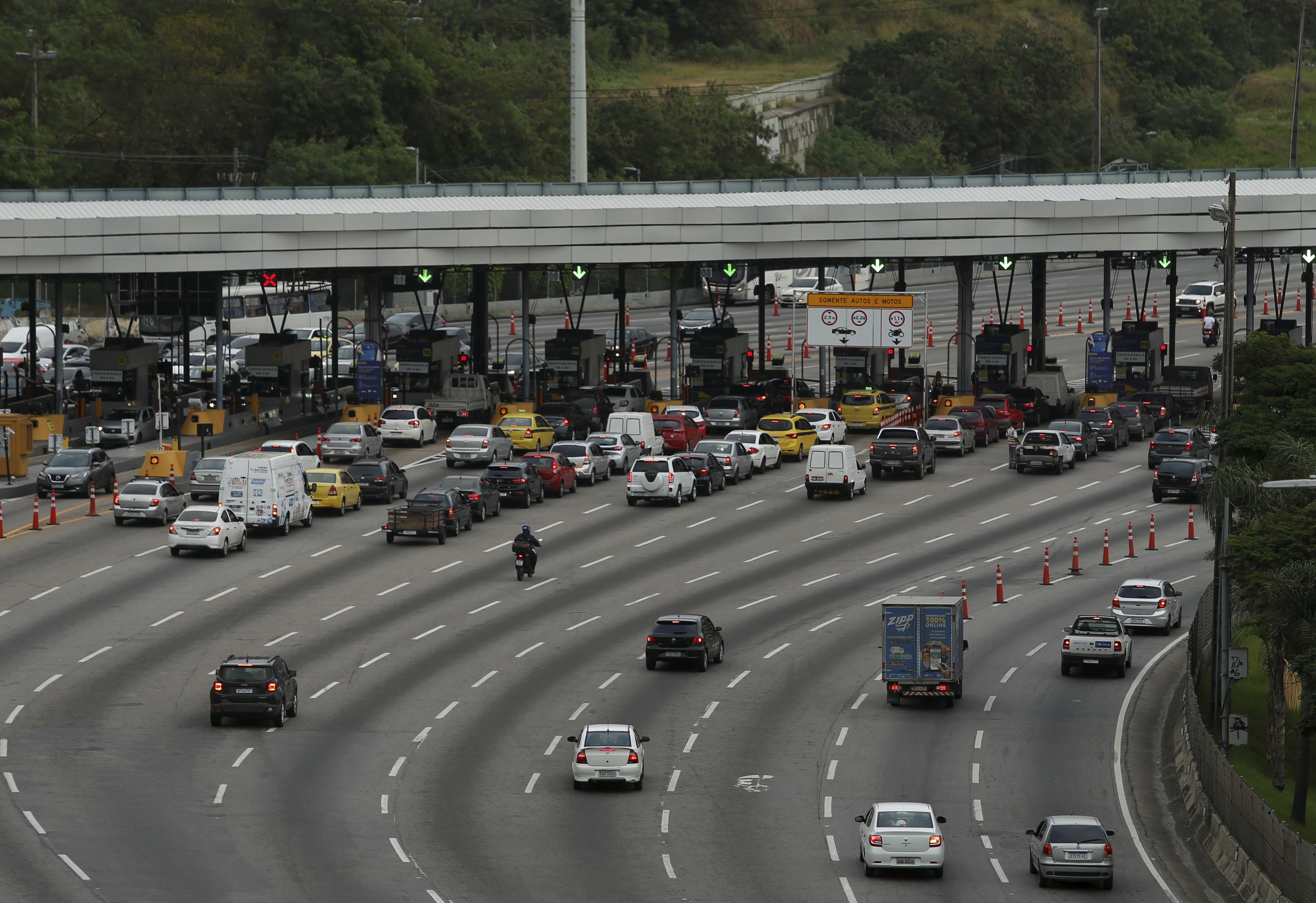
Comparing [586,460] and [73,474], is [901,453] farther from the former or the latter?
[73,474]

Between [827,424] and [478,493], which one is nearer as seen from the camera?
[478,493]

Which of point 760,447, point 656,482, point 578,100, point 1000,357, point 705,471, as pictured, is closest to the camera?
→ point 656,482

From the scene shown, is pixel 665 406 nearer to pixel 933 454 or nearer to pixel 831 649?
pixel 933 454

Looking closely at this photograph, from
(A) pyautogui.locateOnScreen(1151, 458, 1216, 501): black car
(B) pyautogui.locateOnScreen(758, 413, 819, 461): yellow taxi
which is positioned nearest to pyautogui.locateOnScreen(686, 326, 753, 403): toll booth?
(B) pyautogui.locateOnScreen(758, 413, 819, 461): yellow taxi

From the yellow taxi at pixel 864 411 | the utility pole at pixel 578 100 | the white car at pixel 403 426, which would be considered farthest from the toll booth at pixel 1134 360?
the white car at pixel 403 426

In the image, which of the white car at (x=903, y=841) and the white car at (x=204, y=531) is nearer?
the white car at (x=903, y=841)

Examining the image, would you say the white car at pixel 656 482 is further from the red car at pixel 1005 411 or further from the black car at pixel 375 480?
the red car at pixel 1005 411

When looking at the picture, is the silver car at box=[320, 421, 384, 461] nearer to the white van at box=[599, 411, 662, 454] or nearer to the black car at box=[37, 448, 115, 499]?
the black car at box=[37, 448, 115, 499]

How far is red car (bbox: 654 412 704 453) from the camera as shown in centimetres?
8156

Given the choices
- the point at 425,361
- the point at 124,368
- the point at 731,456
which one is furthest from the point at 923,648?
the point at 124,368

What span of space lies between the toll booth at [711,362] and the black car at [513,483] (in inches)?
974

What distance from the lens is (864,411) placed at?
87562 millimetres

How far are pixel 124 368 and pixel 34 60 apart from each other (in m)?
35.8

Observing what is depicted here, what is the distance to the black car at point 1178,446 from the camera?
77.3 metres
